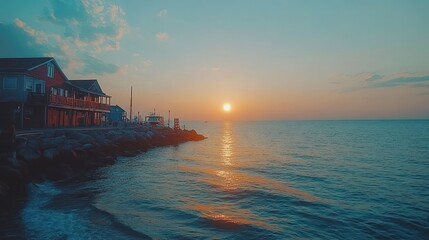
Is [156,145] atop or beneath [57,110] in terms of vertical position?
beneath

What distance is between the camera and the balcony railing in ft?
108

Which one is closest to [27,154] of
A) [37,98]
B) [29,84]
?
[37,98]

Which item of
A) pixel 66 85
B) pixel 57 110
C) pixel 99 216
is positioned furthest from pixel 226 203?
pixel 66 85

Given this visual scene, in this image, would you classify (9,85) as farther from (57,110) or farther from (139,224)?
(139,224)

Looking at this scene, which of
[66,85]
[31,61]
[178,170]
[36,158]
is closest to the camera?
[36,158]

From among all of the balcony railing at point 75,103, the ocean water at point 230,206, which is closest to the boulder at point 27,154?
the ocean water at point 230,206

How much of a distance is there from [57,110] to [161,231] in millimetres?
32334

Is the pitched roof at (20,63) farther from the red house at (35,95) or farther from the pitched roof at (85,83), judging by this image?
the pitched roof at (85,83)

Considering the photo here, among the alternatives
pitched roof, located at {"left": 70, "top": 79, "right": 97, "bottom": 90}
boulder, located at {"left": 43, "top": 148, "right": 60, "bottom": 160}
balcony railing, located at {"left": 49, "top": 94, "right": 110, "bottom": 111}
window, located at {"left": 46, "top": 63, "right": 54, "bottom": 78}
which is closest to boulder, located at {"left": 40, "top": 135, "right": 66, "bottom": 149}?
boulder, located at {"left": 43, "top": 148, "right": 60, "bottom": 160}

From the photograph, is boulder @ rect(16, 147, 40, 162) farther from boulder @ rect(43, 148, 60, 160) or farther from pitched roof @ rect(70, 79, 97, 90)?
pitched roof @ rect(70, 79, 97, 90)

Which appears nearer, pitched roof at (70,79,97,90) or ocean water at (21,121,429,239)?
ocean water at (21,121,429,239)

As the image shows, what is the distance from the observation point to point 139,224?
11273mm

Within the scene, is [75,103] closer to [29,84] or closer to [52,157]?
[29,84]

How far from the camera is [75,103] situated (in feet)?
124
